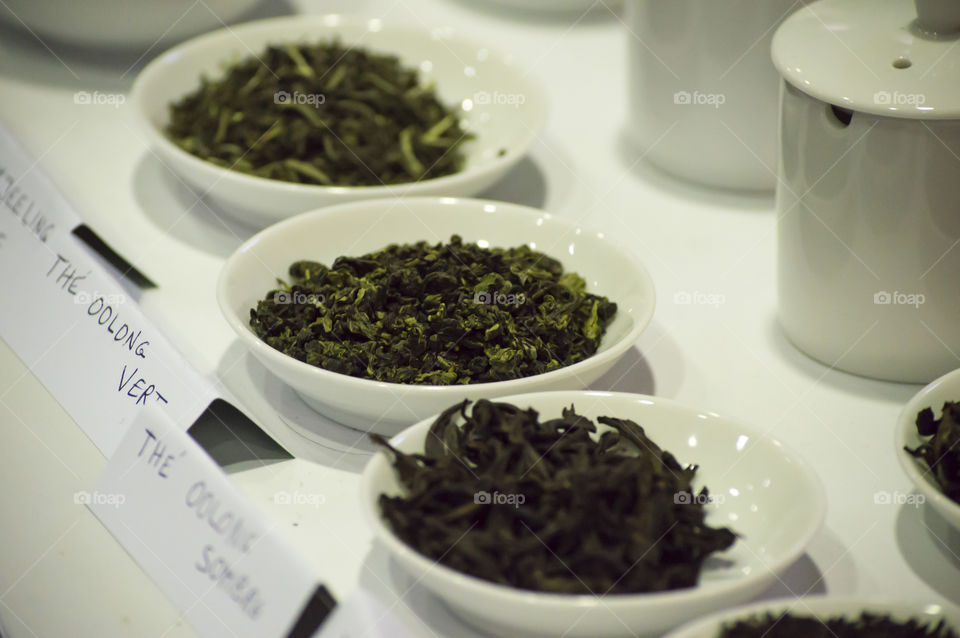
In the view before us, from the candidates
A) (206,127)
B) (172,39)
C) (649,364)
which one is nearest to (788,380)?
(649,364)

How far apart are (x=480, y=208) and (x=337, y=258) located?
0.18 m

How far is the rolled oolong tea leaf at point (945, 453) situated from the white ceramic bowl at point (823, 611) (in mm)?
117

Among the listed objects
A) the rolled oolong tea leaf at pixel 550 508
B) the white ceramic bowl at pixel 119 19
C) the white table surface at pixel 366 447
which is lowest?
the white table surface at pixel 366 447

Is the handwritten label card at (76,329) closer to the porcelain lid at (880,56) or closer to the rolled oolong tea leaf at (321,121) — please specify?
the rolled oolong tea leaf at (321,121)

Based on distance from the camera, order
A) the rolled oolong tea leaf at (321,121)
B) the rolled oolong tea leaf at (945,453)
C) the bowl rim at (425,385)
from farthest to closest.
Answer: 1. the rolled oolong tea leaf at (321,121)
2. the bowl rim at (425,385)
3. the rolled oolong tea leaf at (945,453)

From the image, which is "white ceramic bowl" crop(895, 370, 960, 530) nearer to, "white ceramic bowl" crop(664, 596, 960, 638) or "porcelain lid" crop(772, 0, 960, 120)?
"white ceramic bowl" crop(664, 596, 960, 638)

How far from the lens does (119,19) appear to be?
4.67ft

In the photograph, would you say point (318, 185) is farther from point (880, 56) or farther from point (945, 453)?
point (945, 453)

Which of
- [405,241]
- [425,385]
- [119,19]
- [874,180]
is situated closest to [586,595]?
[425,385]

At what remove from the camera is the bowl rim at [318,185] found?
1.10 meters

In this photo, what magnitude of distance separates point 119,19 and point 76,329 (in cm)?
67

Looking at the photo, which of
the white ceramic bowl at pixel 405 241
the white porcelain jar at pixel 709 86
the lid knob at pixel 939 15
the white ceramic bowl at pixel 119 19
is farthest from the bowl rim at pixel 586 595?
the white ceramic bowl at pixel 119 19

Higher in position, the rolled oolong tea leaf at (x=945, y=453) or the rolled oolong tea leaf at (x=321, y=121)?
the rolled oolong tea leaf at (x=321, y=121)

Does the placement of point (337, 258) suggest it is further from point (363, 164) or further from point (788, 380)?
point (788, 380)
